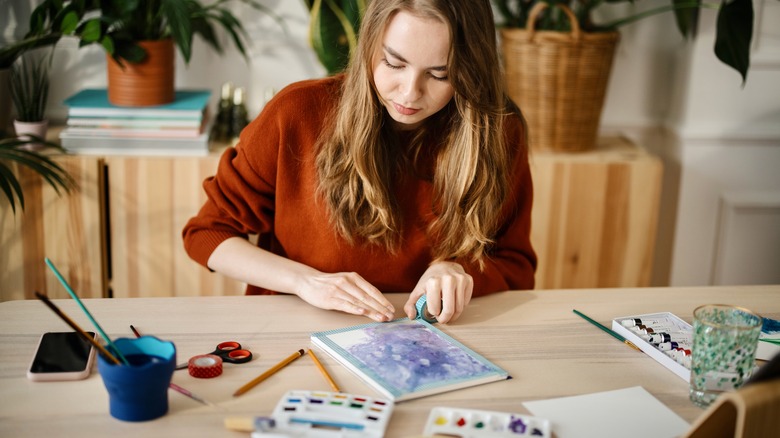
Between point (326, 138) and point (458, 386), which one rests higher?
point (326, 138)

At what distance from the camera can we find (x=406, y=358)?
1.14 meters

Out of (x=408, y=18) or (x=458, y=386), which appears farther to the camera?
(x=408, y=18)

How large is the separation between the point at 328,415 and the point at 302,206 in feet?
2.12

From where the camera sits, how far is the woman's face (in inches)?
51.8

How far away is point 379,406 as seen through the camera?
999mm

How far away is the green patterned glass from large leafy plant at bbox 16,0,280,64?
4.59 feet

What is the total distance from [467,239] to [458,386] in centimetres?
46

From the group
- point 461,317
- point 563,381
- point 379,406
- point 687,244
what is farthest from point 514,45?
point 379,406

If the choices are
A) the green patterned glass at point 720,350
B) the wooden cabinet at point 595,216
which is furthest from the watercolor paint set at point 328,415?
the wooden cabinet at point 595,216

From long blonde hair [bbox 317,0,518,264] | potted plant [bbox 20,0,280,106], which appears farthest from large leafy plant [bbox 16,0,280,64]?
long blonde hair [bbox 317,0,518,264]

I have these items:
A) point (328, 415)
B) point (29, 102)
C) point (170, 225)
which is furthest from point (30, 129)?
point (328, 415)

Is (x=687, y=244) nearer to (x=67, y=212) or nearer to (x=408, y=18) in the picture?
(x=408, y=18)

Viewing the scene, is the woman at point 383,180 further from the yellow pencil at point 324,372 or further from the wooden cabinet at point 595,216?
the wooden cabinet at point 595,216

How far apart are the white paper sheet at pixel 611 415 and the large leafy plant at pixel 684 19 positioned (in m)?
1.36
